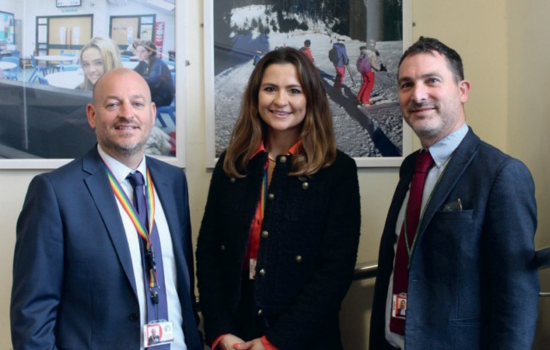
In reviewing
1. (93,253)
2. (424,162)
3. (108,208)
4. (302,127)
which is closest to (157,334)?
(93,253)

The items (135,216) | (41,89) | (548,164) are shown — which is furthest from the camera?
(41,89)

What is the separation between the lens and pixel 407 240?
5.29 ft

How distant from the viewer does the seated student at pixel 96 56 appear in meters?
2.26

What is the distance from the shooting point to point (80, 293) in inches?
61.5

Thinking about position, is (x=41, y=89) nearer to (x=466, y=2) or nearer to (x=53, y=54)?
(x=53, y=54)

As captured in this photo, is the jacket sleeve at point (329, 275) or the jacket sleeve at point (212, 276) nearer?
the jacket sleeve at point (329, 275)

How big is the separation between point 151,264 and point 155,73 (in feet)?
3.29

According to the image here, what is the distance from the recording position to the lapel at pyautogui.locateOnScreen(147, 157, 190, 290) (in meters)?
1.77

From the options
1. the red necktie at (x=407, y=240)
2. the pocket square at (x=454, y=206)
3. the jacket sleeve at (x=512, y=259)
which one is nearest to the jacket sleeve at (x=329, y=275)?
the red necktie at (x=407, y=240)

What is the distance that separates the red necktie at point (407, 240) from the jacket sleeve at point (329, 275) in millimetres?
226

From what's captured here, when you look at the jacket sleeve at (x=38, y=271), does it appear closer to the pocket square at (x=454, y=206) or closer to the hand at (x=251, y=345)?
the hand at (x=251, y=345)

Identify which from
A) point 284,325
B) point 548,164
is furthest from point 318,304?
point 548,164

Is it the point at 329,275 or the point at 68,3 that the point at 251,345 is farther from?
the point at 68,3

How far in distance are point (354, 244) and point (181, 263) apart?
647mm
